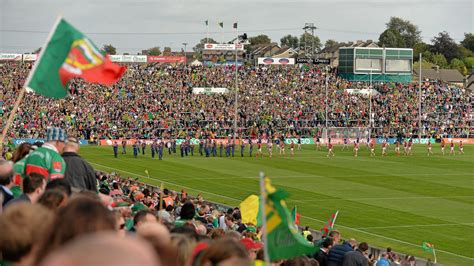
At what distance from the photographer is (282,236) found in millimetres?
6023

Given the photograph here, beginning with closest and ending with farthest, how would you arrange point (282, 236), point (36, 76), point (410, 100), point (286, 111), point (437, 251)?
point (282, 236)
point (36, 76)
point (437, 251)
point (286, 111)
point (410, 100)

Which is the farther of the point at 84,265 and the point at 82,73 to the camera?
the point at 82,73

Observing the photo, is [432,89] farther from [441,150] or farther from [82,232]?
[82,232]

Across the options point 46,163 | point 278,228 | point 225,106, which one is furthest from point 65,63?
point 225,106

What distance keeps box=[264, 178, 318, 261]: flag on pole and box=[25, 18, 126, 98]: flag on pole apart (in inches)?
129

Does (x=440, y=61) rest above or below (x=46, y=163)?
above

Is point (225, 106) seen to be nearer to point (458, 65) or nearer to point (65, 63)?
point (65, 63)

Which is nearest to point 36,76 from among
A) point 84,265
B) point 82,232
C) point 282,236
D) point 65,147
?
point 65,147

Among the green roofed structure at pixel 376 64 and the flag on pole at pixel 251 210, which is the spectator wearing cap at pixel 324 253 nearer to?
the flag on pole at pixel 251 210

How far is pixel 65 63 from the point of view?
9023 millimetres

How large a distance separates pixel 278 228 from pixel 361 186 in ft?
148

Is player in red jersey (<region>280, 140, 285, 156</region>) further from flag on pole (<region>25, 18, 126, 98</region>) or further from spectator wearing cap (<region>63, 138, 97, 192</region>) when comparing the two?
flag on pole (<region>25, 18, 126, 98</region>)

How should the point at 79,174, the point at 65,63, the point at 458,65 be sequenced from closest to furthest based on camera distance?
the point at 65,63, the point at 79,174, the point at 458,65

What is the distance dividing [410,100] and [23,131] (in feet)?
148
